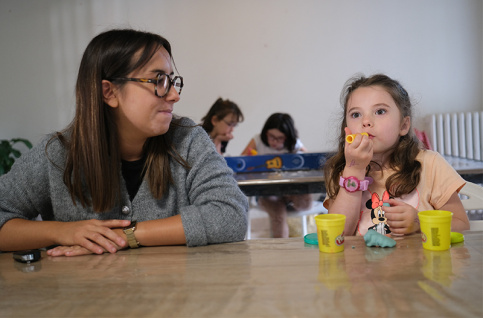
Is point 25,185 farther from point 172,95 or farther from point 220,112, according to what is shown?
point 220,112

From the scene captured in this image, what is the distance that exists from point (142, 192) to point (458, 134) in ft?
15.5

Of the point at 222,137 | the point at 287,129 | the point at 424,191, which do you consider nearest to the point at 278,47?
the point at 287,129

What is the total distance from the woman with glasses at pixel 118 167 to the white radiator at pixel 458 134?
4420mm

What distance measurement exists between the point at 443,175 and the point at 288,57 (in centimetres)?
412

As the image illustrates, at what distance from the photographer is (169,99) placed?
1396mm

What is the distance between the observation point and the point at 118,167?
142cm

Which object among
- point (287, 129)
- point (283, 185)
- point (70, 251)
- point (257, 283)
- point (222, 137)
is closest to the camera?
point (257, 283)

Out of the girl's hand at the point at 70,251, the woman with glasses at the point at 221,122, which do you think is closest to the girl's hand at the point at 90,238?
the girl's hand at the point at 70,251

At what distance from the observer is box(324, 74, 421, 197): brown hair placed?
1.45m

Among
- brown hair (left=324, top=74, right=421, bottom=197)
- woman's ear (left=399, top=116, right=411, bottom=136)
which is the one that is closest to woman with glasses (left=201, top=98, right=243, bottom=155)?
brown hair (left=324, top=74, right=421, bottom=197)

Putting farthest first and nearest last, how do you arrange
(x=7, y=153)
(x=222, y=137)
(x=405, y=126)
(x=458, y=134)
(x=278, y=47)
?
(x=278, y=47), (x=458, y=134), (x=7, y=153), (x=222, y=137), (x=405, y=126)

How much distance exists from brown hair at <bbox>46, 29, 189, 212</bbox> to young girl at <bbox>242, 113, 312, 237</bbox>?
2.18 meters

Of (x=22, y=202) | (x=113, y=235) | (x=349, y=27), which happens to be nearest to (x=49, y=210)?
(x=22, y=202)

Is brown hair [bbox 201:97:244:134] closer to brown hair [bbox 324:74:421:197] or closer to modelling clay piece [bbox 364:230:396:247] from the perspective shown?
brown hair [bbox 324:74:421:197]
